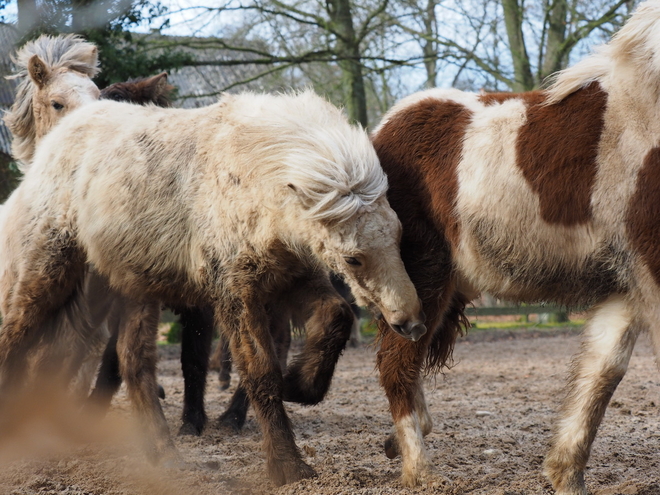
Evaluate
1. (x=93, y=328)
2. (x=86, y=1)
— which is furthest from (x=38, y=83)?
(x=86, y=1)

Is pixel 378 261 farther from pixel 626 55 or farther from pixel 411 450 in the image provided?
pixel 626 55

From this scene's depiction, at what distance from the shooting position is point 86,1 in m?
8.45

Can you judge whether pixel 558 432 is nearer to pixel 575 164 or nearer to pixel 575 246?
pixel 575 246

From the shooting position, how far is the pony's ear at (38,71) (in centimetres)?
553

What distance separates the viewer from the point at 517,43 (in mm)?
11898

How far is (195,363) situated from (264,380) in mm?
1718

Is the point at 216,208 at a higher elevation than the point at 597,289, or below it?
higher

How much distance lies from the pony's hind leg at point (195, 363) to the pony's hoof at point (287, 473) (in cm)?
Answer: 170

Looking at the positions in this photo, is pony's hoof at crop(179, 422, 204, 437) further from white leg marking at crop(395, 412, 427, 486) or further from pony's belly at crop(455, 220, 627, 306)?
pony's belly at crop(455, 220, 627, 306)

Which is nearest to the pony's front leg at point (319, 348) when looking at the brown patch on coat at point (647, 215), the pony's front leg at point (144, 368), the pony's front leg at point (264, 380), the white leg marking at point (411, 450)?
the pony's front leg at point (264, 380)

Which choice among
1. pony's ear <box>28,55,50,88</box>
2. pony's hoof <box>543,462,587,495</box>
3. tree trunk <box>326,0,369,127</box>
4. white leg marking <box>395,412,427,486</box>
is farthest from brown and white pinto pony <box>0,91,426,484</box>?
tree trunk <box>326,0,369,127</box>

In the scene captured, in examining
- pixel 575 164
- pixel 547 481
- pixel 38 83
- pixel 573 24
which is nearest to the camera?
pixel 575 164

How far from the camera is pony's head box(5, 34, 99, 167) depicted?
5547mm

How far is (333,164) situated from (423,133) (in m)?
0.58
